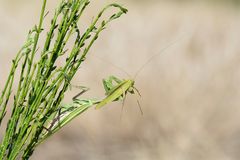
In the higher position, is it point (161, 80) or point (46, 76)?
point (161, 80)

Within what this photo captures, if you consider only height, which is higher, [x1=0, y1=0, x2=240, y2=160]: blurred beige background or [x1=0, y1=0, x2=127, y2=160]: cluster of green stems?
[x1=0, y1=0, x2=240, y2=160]: blurred beige background

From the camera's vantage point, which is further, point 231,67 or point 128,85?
point 231,67

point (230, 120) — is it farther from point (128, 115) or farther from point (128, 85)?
point (128, 85)

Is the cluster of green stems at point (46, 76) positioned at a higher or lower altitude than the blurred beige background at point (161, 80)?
lower

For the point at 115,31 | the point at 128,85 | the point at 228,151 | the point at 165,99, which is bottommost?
the point at 128,85

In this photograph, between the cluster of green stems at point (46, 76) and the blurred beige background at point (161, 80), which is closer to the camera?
the cluster of green stems at point (46, 76)

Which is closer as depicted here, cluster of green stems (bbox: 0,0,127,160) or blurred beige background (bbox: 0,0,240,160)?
cluster of green stems (bbox: 0,0,127,160)

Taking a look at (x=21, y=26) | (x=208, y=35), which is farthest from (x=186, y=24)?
(x=21, y=26)

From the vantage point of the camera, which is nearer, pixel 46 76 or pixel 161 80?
pixel 46 76
